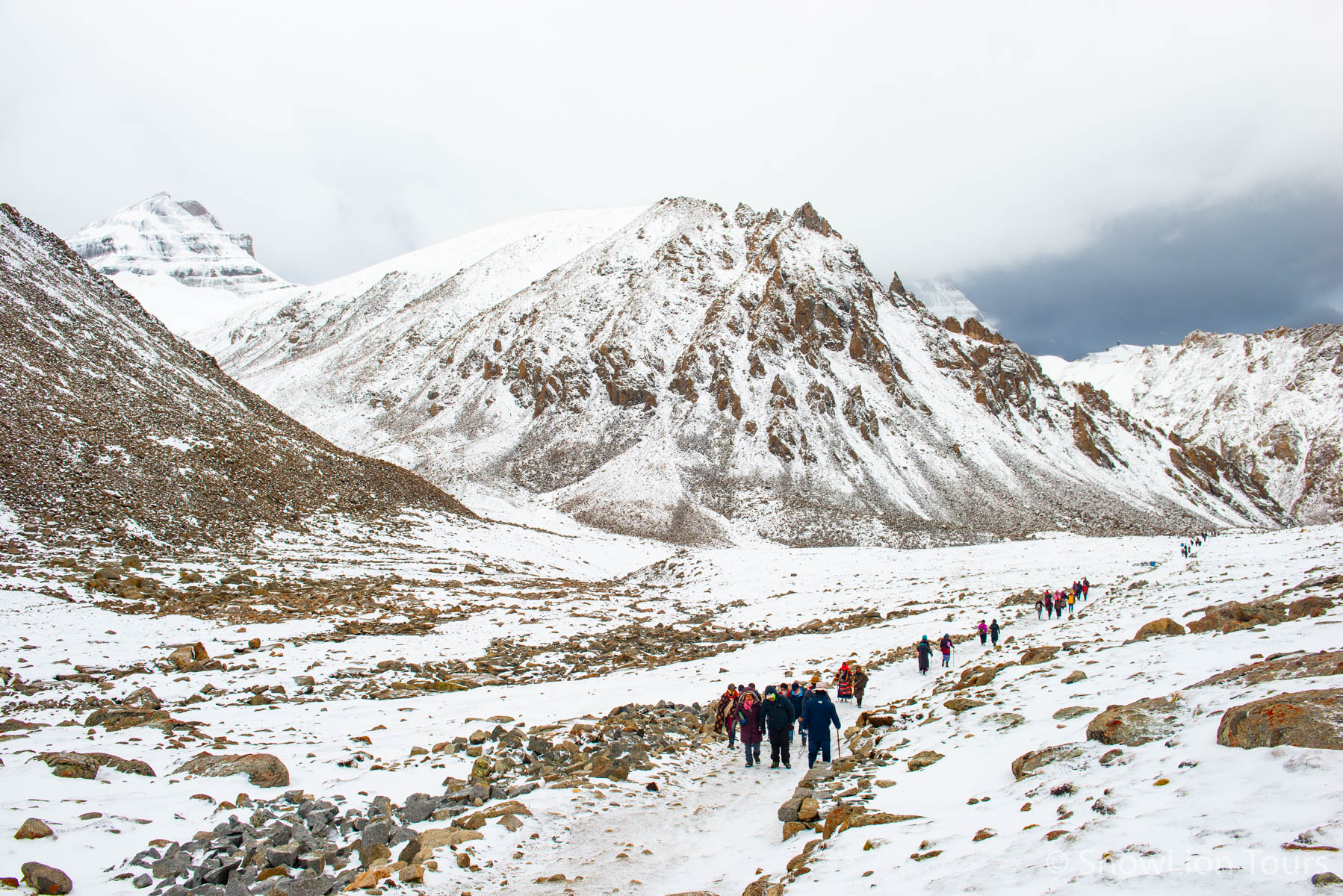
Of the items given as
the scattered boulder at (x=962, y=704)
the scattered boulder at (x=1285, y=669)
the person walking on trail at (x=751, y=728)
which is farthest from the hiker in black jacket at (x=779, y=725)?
the scattered boulder at (x=1285, y=669)

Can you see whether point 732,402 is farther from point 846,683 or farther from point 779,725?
point 779,725

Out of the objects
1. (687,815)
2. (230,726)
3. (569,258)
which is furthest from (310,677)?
(569,258)

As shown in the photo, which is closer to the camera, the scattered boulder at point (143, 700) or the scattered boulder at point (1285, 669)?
the scattered boulder at point (1285, 669)

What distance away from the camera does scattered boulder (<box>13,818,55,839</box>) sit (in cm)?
675

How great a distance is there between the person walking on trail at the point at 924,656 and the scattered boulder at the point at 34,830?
762 inches

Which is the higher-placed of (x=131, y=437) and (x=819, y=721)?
(x=131, y=437)

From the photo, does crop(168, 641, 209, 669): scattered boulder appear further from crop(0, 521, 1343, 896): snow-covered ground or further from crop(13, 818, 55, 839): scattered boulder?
crop(13, 818, 55, 839): scattered boulder

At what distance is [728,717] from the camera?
48.3 feet

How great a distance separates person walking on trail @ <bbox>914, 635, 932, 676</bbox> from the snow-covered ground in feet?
0.87

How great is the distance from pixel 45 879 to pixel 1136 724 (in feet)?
39.1

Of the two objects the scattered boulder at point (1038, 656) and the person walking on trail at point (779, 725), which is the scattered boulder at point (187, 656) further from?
the scattered boulder at point (1038, 656)

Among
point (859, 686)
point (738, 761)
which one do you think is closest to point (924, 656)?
point (859, 686)

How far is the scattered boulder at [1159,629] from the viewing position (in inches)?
581

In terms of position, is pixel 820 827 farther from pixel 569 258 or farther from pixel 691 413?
pixel 569 258
